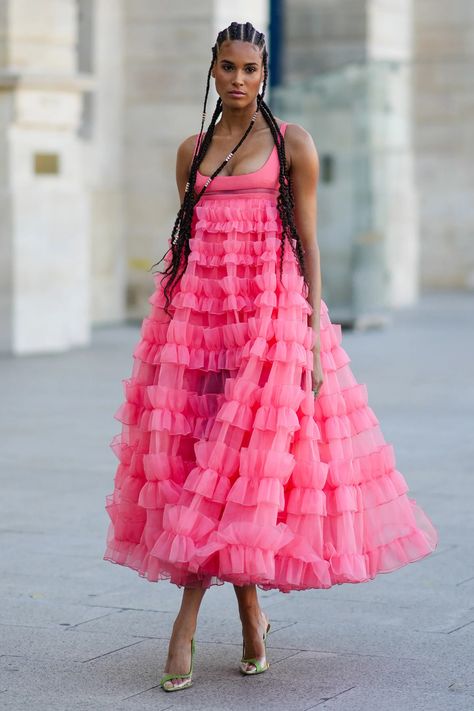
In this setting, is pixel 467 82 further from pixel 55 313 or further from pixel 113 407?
pixel 113 407

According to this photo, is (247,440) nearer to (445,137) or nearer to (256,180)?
(256,180)

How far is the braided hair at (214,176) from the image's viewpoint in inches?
196

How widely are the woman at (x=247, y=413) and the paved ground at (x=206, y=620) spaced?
0.20 metres

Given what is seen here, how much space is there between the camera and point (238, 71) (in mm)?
4957

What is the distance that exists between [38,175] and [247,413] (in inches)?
420

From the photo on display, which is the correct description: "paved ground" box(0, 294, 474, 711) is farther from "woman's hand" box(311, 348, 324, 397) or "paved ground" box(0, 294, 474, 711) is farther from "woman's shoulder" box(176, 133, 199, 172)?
"woman's shoulder" box(176, 133, 199, 172)

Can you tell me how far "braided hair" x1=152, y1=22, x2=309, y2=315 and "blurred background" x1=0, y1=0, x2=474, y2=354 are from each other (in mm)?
9811

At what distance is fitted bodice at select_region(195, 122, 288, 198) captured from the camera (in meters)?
5.02

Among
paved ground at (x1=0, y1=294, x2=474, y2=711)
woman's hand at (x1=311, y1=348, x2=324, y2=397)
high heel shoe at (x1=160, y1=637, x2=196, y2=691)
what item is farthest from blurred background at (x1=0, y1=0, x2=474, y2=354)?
high heel shoe at (x1=160, y1=637, x2=196, y2=691)

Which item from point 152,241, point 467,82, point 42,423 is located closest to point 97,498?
point 42,423

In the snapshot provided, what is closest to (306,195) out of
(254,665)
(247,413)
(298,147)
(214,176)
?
(298,147)

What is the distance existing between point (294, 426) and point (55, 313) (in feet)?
34.9

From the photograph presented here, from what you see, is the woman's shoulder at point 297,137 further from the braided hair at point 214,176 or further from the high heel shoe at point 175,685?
the high heel shoe at point 175,685

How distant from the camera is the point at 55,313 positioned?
601 inches
